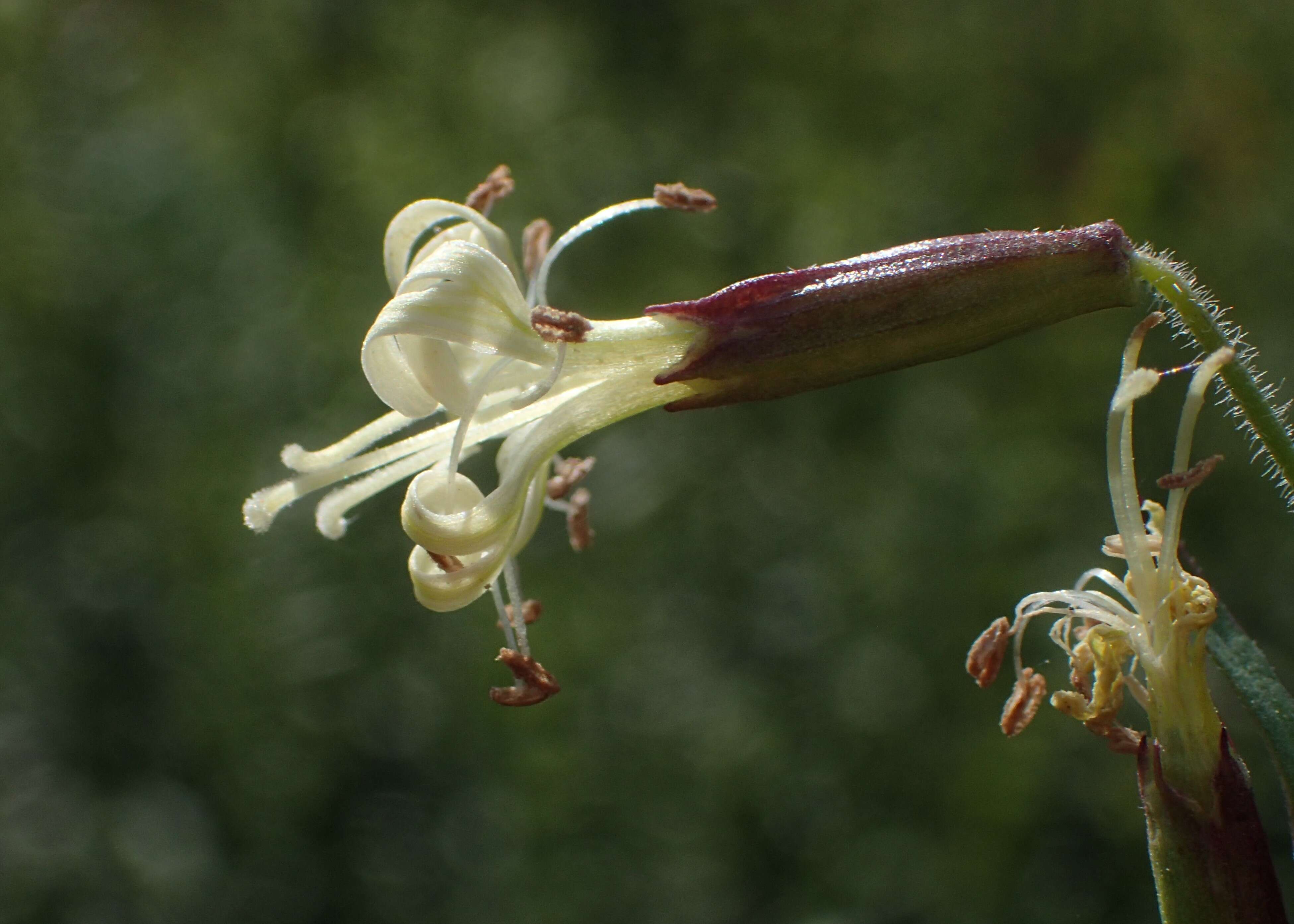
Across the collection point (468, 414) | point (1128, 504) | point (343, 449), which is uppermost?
point (343, 449)

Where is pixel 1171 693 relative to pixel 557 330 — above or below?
below

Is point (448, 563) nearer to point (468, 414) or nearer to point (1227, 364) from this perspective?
point (468, 414)

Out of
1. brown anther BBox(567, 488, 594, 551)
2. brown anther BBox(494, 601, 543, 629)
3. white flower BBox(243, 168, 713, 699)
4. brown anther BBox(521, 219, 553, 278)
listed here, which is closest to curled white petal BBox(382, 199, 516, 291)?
white flower BBox(243, 168, 713, 699)

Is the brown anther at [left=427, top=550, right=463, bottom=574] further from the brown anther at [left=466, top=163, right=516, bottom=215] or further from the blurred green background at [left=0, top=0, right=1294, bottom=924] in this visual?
the blurred green background at [left=0, top=0, right=1294, bottom=924]

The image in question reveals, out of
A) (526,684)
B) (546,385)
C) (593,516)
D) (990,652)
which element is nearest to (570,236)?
(546,385)

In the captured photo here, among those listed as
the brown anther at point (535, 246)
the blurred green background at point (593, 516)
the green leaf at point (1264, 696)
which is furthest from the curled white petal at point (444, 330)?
the blurred green background at point (593, 516)

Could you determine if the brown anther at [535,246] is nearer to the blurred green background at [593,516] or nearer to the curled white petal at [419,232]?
the curled white petal at [419,232]
